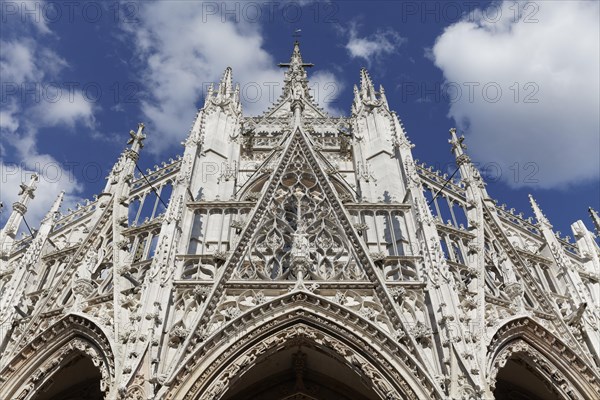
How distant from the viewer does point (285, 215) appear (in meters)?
13.9

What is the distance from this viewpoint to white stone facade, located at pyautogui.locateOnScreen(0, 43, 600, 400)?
33.6 ft

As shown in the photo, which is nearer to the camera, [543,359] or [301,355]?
[543,359]

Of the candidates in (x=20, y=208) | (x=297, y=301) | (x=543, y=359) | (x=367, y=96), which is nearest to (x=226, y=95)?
(x=367, y=96)

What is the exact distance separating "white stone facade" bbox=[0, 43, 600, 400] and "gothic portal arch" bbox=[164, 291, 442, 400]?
0.03 meters

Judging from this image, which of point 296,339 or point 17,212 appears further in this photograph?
point 17,212

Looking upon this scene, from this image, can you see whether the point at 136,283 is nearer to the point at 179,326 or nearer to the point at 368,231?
the point at 179,326

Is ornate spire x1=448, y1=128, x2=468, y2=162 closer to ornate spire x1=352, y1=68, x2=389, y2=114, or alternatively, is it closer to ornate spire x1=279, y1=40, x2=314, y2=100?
ornate spire x1=352, y1=68, x2=389, y2=114

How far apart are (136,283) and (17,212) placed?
570 cm

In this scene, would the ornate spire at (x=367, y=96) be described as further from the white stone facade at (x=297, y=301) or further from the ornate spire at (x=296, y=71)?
the white stone facade at (x=297, y=301)

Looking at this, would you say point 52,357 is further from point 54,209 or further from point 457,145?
point 457,145

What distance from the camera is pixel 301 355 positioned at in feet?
38.8

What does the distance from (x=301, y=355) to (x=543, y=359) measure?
5.29 metres

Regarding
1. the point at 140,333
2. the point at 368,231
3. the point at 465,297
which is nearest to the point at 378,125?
the point at 368,231

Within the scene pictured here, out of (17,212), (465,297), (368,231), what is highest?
(17,212)
